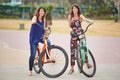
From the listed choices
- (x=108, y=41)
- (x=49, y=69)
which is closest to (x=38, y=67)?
(x=49, y=69)

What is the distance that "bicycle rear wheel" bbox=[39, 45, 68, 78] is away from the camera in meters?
6.91

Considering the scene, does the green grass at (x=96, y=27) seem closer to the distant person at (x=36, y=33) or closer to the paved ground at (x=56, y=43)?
the paved ground at (x=56, y=43)

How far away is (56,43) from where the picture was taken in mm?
7188

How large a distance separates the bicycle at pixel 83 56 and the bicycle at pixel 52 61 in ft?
0.57

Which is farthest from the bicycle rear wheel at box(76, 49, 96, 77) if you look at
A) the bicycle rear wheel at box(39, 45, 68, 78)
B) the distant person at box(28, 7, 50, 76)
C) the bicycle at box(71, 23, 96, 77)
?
the distant person at box(28, 7, 50, 76)

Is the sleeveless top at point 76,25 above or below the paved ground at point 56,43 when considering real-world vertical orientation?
above

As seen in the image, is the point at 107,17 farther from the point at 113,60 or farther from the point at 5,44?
the point at 5,44

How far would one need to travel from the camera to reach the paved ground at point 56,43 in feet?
23.1

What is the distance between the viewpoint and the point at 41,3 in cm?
724

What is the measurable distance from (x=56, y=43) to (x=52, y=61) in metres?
0.31

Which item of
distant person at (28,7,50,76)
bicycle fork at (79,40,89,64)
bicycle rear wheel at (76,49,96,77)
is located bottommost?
bicycle rear wheel at (76,49,96,77)

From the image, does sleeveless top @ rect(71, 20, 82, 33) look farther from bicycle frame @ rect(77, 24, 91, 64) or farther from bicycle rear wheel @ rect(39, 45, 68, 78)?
bicycle rear wheel @ rect(39, 45, 68, 78)

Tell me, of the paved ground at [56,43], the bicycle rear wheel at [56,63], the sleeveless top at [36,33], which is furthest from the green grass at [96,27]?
the bicycle rear wheel at [56,63]

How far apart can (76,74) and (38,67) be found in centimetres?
39
